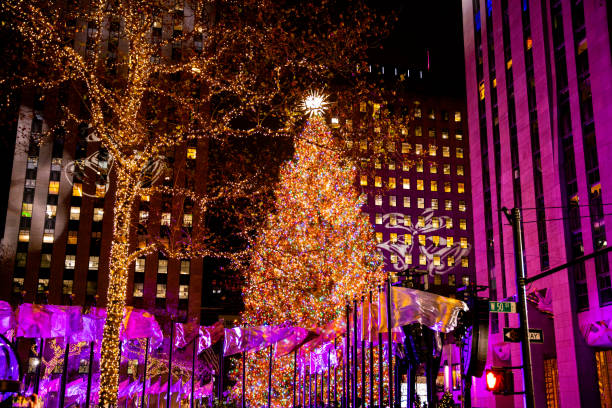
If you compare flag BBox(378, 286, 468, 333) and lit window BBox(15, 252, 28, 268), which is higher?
lit window BBox(15, 252, 28, 268)

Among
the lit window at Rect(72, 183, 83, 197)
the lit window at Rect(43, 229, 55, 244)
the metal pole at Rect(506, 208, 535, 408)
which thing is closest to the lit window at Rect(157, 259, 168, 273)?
the lit window at Rect(72, 183, 83, 197)

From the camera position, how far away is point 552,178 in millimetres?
37812

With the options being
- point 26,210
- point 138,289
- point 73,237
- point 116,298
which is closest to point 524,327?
point 116,298

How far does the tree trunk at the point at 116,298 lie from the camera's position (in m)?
14.8

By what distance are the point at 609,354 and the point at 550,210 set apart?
930 centimetres

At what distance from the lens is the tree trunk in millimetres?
14781

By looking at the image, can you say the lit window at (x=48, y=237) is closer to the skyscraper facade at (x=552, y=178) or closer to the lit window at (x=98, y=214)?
the lit window at (x=98, y=214)

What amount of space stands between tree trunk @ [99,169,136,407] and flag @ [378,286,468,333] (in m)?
6.76

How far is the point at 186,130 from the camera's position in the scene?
55.5 feet

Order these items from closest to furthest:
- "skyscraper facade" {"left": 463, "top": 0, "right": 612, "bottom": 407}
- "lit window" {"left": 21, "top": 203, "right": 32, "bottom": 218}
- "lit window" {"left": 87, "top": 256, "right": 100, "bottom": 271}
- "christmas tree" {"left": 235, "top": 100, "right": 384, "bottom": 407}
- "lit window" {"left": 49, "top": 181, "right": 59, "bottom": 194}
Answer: "christmas tree" {"left": 235, "top": 100, "right": 384, "bottom": 407} < "skyscraper facade" {"left": 463, "top": 0, "right": 612, "bottom": 407} < "lit window" {"left": 87, "top": 256, "right": 100, "bottom": 271} < "lit window" {"left": 21, "top": 203, "right": 32, "bottom": 218} < "lit window" {"left": 49, "top": 181, "right": 59, "bottom": 194}

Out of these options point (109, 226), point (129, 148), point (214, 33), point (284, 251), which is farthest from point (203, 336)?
point (109, 226)

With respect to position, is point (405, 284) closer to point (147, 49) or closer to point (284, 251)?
point (147, 49)

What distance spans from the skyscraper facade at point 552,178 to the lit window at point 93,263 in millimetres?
60636

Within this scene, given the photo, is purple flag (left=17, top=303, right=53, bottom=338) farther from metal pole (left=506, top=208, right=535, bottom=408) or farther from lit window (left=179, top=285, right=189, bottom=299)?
lit window (left=179, top=285, right=189, bottom=299)
